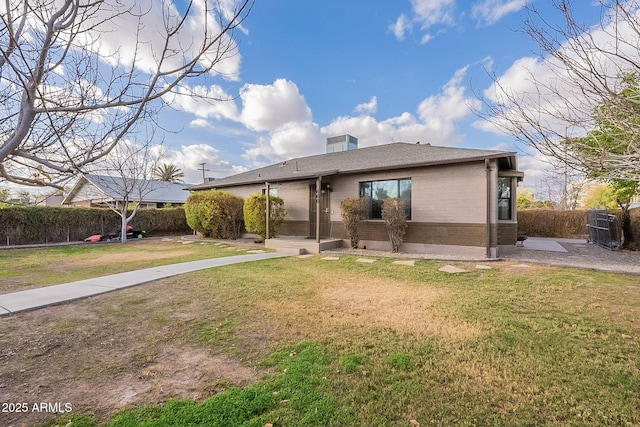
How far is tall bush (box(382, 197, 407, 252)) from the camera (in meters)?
9.84

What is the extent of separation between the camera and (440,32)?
9.34 metres

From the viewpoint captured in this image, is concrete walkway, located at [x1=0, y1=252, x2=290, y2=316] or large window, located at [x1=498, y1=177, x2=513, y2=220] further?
large window, located at [x1=498, y1=177, x2=513, y2=220]

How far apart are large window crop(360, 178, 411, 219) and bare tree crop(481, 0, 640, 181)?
7096 mm

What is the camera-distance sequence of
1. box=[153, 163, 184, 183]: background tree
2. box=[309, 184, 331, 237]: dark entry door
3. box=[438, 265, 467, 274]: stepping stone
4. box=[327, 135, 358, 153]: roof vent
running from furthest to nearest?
1. box=[153, 163, 184, 183]: background tree
2. box=[327, 135, 358, 153]: roof vent
3. box=[309, 184, 331, 237]: dark entry door
4. box=[438, 265, 467, 274]: stepping stone

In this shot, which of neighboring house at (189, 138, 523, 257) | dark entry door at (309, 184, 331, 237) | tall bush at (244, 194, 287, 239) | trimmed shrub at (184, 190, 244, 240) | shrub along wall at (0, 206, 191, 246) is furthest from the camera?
trimmed shrub at (184, 190, 244, 240)

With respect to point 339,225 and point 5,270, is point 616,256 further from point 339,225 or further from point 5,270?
point 5,270

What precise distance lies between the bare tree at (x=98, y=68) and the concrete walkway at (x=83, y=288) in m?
2.84

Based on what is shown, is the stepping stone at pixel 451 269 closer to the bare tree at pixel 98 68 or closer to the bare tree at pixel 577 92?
the bare tree at pixel 577 92

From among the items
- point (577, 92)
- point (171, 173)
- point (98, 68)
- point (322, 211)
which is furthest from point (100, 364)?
point (171, 173)

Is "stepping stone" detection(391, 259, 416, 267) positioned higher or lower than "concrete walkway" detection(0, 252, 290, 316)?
lower

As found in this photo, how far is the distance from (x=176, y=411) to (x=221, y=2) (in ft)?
11.7

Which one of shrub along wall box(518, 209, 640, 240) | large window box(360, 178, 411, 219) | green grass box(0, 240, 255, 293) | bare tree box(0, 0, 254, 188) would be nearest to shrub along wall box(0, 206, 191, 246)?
green grass box(0, 240, 255, 293)

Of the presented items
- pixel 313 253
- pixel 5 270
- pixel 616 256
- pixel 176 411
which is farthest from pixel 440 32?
pixel 5 270

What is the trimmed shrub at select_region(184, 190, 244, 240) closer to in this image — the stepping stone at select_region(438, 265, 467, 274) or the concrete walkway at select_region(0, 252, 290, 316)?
the concrete walkway at select_region(0, 252, 290, 316)
